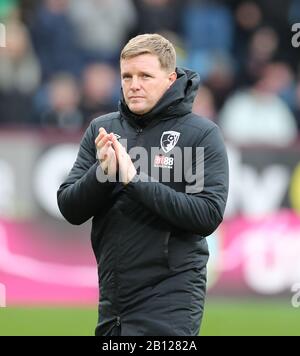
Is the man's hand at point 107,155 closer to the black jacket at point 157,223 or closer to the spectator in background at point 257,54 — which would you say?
the black jacket at point 157,223

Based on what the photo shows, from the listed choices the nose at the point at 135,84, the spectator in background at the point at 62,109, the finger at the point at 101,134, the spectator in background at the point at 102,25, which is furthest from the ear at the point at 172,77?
the spectator in background at the point at 102,25

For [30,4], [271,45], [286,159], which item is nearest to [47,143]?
[286,159]

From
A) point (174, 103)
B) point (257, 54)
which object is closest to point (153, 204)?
point (174, 103)

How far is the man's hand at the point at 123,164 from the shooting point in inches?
219

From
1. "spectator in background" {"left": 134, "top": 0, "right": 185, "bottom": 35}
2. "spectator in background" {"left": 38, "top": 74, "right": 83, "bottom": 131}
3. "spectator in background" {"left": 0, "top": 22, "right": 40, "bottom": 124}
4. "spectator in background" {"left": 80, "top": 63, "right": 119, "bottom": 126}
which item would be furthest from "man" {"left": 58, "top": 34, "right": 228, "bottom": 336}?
"spectator in background" {"left": 134, "top": 0, "right": 185, "bottom": 35}

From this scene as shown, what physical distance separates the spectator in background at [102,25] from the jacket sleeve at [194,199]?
914cm

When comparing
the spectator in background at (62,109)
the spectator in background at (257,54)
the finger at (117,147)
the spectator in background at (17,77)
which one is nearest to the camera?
the finger at (117,147)

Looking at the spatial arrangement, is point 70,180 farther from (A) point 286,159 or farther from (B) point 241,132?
(B) point 241,132

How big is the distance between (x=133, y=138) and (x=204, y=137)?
410 millimetres

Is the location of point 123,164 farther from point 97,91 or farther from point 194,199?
point 97,91

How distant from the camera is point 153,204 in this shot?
560 centimetres

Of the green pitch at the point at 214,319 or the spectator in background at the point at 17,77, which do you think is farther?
the spectator in background at the point at 17,77

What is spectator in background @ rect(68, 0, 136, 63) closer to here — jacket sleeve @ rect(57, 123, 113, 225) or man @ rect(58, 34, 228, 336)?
jacket sleeve @ rect(57, 123, 113, 225)

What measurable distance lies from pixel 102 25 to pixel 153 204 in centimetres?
980
